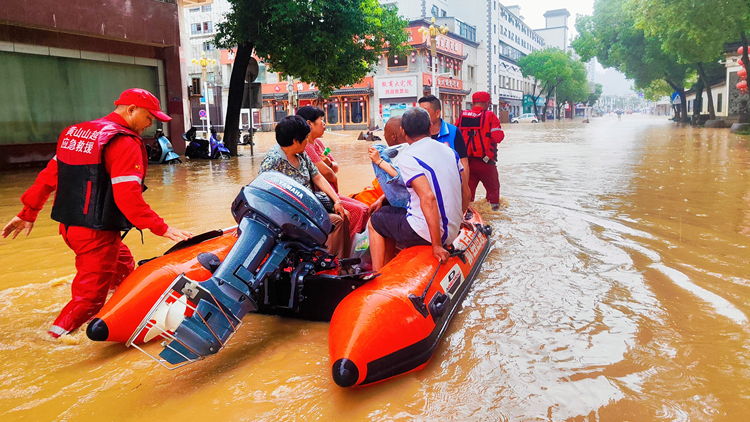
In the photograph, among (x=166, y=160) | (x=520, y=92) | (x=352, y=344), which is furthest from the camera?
(x=520, y=92)

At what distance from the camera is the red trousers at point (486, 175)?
25.2ft

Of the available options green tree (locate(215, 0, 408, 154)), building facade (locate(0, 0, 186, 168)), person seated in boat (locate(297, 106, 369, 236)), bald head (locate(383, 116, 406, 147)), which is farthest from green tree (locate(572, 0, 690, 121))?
bald head (locate(383, 116, 406, 147))

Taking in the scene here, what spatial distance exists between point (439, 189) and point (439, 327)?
37.8 inches

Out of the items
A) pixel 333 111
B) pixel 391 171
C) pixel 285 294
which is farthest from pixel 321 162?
pixel 333 111

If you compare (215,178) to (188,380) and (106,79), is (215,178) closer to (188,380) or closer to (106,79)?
(106,79)

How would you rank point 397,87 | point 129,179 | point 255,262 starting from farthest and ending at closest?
point 397,87 → point 129,179 → point 255,262

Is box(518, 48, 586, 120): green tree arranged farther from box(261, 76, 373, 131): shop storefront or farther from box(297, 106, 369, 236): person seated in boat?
box(297, 106, 369, 236): person seated in boat

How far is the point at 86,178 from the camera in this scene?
11.7 ft

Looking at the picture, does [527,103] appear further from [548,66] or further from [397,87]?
[397,87]

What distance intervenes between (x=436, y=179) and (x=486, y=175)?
13.7ft

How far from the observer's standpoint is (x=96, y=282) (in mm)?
3717

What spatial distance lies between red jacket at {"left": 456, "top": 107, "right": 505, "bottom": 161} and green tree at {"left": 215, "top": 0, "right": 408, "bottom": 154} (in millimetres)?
9669

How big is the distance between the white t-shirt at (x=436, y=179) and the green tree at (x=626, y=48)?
1508 inches

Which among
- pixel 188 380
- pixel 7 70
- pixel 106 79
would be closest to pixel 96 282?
pixel 188 380
